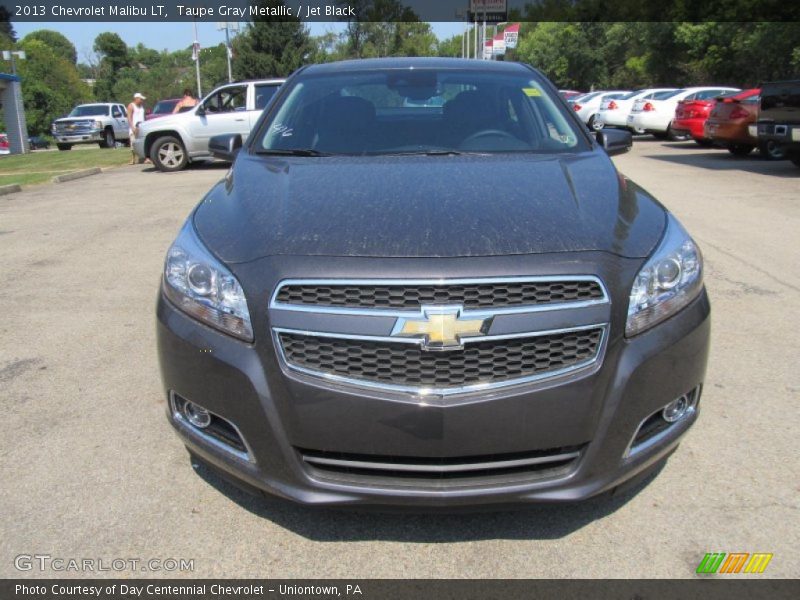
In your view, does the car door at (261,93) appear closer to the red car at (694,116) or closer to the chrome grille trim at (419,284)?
the red car at (694,116)

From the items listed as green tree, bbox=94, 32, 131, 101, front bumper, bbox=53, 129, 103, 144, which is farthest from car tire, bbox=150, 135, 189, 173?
green tree, bbox=94, 32, 131, 101

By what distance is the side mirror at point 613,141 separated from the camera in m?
3.92

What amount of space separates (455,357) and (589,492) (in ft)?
2.00

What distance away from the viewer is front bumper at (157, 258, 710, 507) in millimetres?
2076

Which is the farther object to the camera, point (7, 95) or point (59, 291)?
point (7, 95)

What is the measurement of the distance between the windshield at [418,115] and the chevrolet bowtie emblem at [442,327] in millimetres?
1456

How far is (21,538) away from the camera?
8.09 ft

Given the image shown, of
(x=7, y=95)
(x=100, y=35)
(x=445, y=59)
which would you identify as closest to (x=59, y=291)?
(x=445, y=59)

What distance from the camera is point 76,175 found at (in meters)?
15.2

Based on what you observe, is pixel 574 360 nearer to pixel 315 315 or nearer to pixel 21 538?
pixel 315 315

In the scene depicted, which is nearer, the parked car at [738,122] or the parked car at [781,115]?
the parked car at [781,115]

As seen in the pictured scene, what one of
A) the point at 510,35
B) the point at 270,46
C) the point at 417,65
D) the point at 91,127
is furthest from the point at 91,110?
the point at 417,65

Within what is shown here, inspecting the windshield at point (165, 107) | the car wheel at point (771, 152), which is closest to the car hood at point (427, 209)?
the car wheel at point (771, 152)
